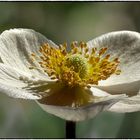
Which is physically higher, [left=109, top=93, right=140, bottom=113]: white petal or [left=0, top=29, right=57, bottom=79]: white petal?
[left=0, top=29, right=57, bottom=79]: white petal

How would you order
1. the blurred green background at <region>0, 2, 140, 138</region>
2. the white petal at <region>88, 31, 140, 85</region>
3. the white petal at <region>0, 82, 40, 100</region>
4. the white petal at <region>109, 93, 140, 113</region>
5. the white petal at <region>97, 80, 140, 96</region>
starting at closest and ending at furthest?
the white petal at <region>0, 82, 40, 100</region>
the white petal at <region>109, 93, 140, 113</region>
the white petal at <region>97, 80, 140, 96</region>
the white petal at <region>88, 31, 140, 85</region>
the blurred green background at <region>0, 2, 140, 138</region>

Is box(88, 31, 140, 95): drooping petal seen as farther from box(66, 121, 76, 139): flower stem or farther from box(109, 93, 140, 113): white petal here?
box(66, 121, 76, 139): flower stem

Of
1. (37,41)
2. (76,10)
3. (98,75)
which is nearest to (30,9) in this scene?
(76,10)

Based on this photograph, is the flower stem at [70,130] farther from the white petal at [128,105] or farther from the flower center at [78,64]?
the flower center at [78,64]

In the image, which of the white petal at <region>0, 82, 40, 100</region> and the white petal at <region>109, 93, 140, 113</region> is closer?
the white petal at <region>0, 82, 40, 100</region>

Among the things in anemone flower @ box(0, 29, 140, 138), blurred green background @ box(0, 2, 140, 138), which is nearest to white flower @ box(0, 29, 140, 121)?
anemone flower @ box(0, 29, 140, 138)

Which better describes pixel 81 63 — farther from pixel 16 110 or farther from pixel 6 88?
pixel 16 110

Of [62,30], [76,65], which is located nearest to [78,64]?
[76,65]

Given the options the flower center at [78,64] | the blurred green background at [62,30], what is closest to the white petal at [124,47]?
the flower center at [78,64]
